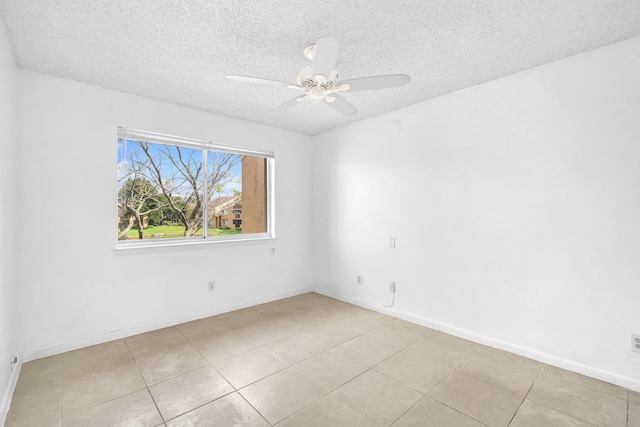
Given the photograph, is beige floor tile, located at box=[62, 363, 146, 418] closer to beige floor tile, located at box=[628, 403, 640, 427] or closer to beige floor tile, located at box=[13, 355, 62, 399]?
beige floor tile, located at box=[13, 355, 62, 399]

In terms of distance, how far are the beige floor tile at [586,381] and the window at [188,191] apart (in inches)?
127

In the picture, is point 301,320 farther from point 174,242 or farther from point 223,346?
point 174,242

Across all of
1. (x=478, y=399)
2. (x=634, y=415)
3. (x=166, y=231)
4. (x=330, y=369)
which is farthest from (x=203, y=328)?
(x=634, y=415)

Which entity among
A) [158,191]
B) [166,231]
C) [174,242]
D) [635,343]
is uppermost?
[158,191]

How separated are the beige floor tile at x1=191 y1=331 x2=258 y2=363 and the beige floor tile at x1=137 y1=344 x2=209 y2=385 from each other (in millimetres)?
70

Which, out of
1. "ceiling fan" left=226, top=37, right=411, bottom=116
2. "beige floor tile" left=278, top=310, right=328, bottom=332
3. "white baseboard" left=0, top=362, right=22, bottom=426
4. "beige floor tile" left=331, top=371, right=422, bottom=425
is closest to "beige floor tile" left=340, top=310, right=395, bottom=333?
"beige floor tile" left=278, top=310, right=328, bottom=332

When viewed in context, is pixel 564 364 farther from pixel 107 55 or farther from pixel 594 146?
pixel 107 55

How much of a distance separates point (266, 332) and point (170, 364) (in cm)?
92

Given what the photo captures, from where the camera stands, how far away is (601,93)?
82.7 inches

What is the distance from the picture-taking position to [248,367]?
2.31 meters

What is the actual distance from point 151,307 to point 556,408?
11.4ft

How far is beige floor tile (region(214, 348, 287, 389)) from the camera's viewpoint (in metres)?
2.15

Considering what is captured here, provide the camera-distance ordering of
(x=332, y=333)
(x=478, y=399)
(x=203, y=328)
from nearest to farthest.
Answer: (x=478, y=399) → (x=332, y=333) → (x=203, y=328)

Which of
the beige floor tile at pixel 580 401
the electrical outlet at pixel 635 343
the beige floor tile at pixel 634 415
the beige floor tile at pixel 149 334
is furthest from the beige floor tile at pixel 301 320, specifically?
the electrical outlet at pixel 635 343
